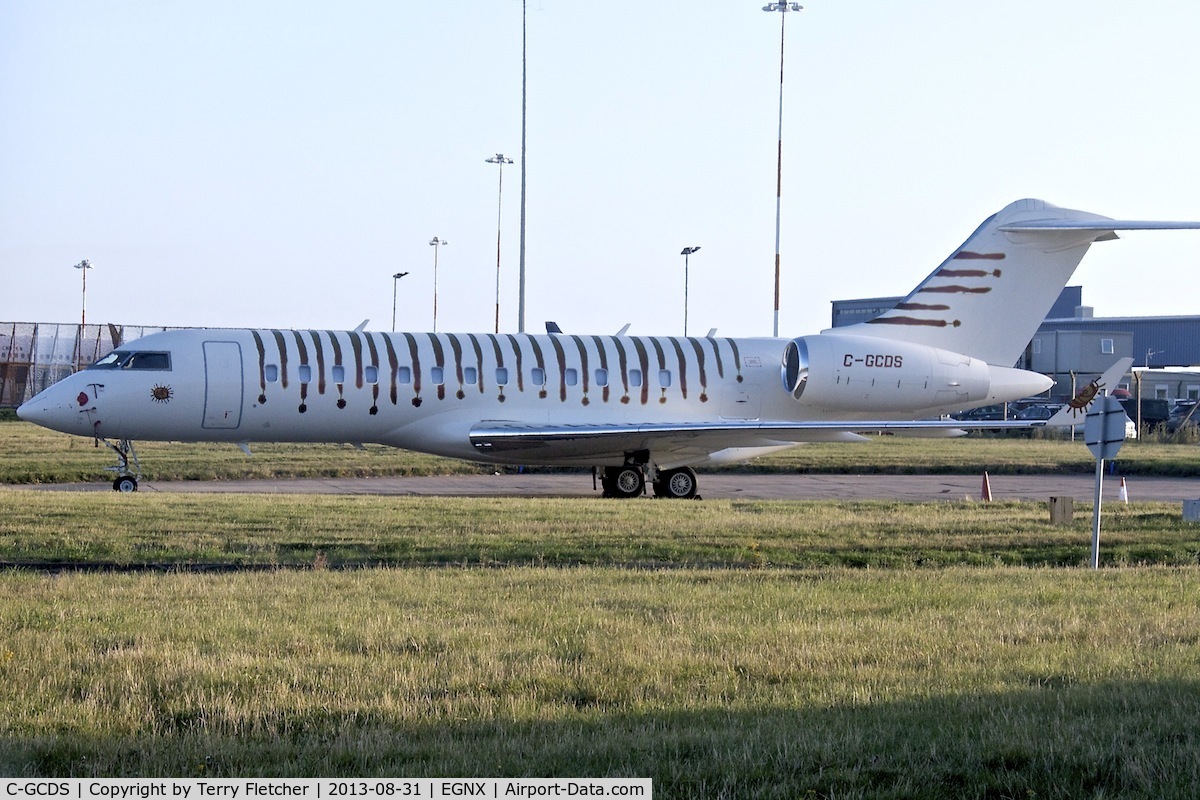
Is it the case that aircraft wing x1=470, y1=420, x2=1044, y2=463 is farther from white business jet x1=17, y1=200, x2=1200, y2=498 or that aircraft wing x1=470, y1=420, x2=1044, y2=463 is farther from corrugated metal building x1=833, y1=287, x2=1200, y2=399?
corrugated metal building x1=833, y1=287, x2=1200, y2=399

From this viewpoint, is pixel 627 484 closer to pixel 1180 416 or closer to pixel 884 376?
pixel 884 376

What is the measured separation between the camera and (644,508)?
2027 cm

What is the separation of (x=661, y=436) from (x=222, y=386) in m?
7.81

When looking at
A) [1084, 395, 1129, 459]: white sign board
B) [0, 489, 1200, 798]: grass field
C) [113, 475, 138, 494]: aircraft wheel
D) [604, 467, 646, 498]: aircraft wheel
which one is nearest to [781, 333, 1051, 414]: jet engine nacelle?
[604, 467, 646, 498]: aircraft wheel

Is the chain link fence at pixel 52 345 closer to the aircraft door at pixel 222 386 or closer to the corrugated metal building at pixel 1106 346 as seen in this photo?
the aircraft door at pixel 222 386

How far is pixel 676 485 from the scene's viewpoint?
86.7 feet

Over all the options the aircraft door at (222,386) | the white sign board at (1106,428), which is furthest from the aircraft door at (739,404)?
the white sign board at (1106,428)

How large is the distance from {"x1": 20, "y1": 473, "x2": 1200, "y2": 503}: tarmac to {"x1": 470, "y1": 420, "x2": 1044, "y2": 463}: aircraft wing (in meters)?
1.04

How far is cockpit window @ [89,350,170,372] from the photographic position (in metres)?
24.3

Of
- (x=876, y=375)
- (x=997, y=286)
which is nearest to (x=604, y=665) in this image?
(x=876, y=375)

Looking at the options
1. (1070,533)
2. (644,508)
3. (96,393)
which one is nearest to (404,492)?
(96,393)

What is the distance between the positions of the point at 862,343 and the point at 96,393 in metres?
14.3

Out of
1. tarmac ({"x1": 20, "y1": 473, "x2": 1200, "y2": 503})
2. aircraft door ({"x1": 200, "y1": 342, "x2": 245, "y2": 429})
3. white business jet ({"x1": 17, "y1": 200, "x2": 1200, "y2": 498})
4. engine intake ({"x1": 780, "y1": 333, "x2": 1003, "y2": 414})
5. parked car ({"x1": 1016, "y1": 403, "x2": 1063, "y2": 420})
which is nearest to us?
aircraft door ({"x1": 200, "y1": 342, "x2": 245, "y2": 429})

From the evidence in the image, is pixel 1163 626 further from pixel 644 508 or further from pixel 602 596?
pixel 644 508
